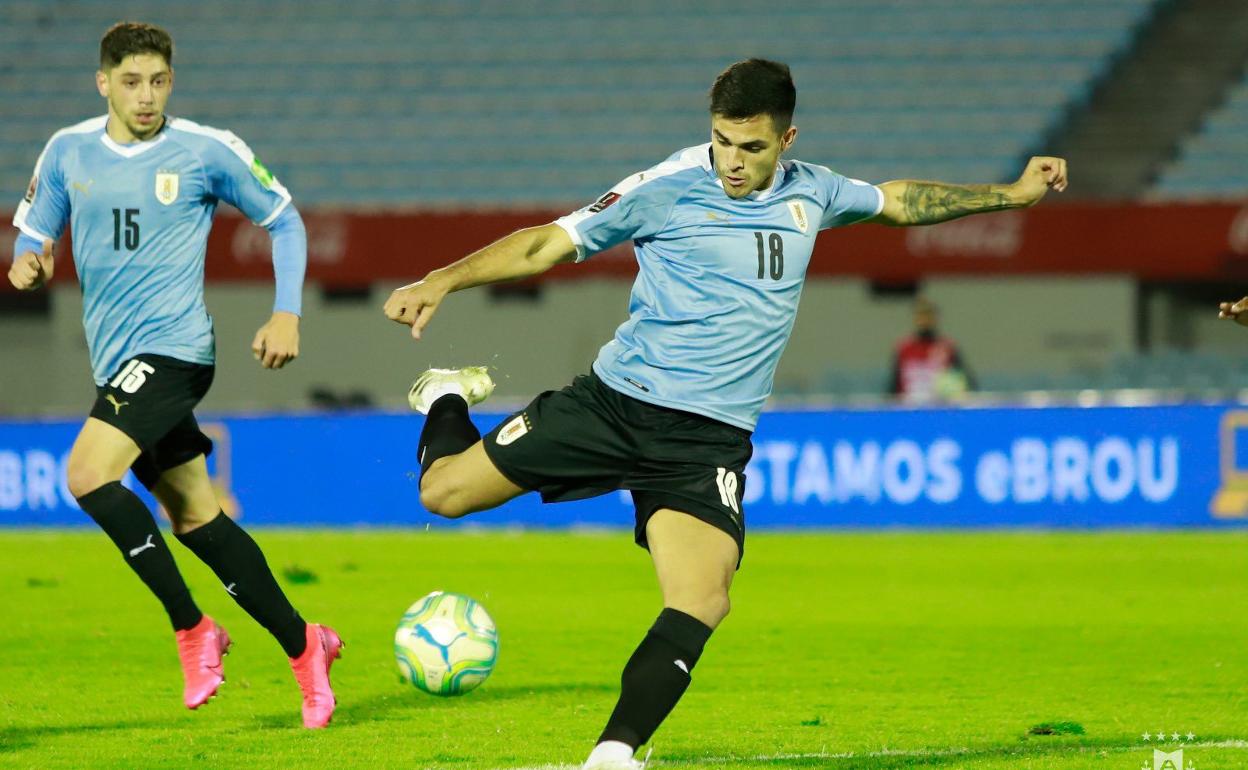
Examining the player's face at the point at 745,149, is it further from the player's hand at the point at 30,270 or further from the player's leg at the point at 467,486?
the player's hand at the point at 30,270

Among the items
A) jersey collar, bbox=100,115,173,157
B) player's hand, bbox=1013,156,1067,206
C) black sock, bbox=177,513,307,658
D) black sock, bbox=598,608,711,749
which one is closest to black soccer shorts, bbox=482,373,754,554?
black sock, bbox=598,608,711,749

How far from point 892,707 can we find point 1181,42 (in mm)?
16768

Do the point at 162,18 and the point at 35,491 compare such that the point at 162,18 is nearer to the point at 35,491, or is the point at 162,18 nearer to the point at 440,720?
the point at 35,491

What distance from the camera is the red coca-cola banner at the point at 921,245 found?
61.0 feet

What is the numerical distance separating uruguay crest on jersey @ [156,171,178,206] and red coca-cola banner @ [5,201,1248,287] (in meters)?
12.5

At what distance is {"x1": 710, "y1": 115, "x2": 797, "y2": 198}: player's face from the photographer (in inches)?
194

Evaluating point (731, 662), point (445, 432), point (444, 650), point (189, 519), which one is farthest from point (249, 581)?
point (731, 662)

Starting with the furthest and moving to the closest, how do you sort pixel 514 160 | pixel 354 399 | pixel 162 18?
pixel 162 18 < pixel 514 160 < pixel 354 399

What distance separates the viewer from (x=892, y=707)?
6.31 metres

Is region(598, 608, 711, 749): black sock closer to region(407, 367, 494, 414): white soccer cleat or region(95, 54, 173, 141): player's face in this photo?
region(407, 367, 494, 414): white soccer cleat

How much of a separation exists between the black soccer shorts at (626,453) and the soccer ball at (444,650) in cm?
60

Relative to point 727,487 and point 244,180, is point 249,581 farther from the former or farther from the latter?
point 727,487

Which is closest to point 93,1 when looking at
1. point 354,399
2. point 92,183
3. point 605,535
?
point 354,399

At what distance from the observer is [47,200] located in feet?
19.7
